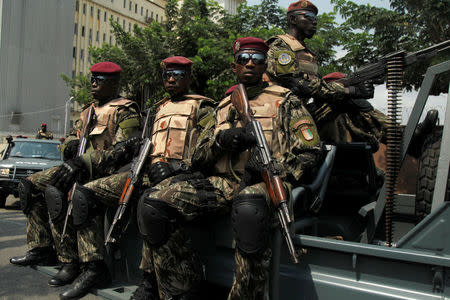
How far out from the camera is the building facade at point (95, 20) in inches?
1758

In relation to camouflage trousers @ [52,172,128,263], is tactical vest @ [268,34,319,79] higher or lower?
higher

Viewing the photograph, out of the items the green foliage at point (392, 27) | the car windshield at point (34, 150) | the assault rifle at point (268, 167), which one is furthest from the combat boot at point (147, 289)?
the green foliage at point (392, 27)

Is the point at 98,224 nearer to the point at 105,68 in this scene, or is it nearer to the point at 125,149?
the point at 125,149

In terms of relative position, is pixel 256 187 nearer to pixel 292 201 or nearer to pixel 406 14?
pixel 292 201

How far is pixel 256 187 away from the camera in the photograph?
2414mm

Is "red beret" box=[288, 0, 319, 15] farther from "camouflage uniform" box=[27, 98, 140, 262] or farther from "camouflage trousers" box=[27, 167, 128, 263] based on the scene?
"camouflage trousers" box=[27, 167, 128, 263]

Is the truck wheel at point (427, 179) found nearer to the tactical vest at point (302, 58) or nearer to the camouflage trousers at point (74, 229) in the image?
the tactical vest at point (302, 58)

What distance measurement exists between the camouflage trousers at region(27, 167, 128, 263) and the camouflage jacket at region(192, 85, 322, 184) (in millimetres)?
774

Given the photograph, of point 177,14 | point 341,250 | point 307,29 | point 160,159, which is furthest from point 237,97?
point 177,14

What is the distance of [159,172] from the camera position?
308cm

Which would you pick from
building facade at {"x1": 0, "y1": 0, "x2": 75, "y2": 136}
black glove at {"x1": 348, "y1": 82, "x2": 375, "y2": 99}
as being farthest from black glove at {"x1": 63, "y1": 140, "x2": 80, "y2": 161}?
building facade at {"x1": 0, "y1": 0, "x2": 75, "y2": 136}

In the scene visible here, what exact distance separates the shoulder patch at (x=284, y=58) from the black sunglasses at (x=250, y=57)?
1.84 ft

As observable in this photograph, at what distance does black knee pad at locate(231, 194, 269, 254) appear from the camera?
2186 mm

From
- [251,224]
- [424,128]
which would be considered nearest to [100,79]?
[251,224]
